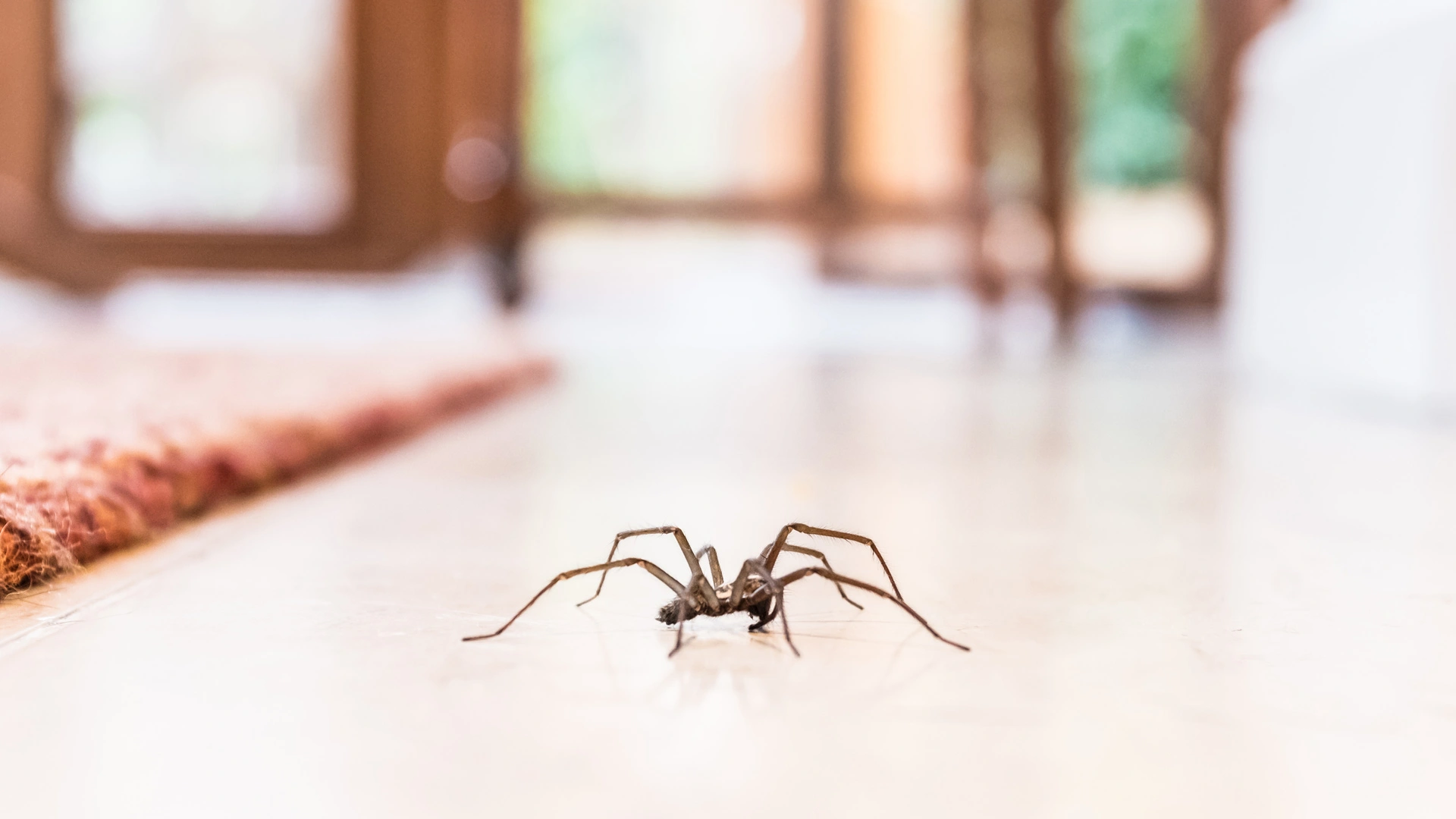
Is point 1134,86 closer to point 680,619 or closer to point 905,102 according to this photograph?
point 905,102

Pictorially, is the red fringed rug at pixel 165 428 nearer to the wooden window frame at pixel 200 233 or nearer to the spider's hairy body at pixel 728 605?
the spider's hairy body at pixel 728 605

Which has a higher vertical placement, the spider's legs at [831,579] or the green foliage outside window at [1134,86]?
the green foliage outside window at [1134,86]

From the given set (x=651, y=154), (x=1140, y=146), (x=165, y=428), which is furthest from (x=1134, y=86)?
(x=165, y=428)

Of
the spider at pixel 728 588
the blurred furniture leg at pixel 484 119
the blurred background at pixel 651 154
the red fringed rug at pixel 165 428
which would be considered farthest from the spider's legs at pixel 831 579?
the blurred furniture leg at pixel 484 119

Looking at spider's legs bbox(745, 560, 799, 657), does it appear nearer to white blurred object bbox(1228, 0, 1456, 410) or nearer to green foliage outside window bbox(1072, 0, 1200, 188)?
white blurred object bbox(1228, 0, 1456, 410)

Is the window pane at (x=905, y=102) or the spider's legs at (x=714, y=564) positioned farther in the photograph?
the window pane at (x=905, y=102)

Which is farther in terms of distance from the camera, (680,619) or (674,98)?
(674,98)
